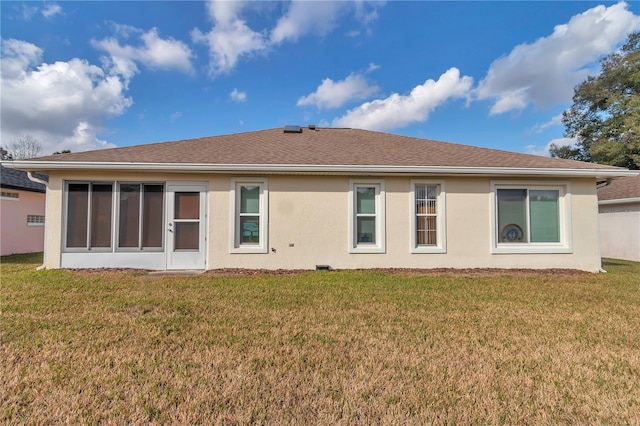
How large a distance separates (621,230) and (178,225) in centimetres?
1584

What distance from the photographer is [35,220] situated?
11812 mm

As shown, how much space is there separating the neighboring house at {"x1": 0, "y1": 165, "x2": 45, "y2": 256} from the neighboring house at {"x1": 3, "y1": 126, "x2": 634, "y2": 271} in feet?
18.9

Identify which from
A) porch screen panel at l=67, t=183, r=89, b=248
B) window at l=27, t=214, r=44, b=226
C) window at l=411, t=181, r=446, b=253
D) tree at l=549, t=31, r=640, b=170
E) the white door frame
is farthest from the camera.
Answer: tree at l=549, t=31, r=640, b=170

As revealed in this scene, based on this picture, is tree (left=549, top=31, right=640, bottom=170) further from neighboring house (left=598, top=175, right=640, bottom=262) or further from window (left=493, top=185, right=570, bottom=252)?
window (left=493, top=185, right=570, bottom=252)

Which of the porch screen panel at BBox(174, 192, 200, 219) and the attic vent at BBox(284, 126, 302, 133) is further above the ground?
the attic vent at BBox(284, 126, 302, 133)

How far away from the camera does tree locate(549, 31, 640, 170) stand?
19.1 m

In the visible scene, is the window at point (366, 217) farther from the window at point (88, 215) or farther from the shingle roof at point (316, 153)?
the window at point (88, 215)

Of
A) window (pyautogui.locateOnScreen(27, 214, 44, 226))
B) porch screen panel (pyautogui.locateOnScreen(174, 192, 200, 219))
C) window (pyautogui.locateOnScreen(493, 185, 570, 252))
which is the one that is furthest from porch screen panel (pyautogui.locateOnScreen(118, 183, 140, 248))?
window (pyautogui.locateOnScreen(493, 185, 570, 252))

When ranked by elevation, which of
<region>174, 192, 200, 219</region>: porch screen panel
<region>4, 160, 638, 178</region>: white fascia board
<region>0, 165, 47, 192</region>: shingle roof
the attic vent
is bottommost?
<region>174, 192, 200, 219</region>: porch screen panel

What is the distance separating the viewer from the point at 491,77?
17.9 meters

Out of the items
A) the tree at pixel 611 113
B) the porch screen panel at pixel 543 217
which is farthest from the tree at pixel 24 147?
the tree at pixel 611 113

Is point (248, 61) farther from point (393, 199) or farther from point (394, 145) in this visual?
point (393, 199)

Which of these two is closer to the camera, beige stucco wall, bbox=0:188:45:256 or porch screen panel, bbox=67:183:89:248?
porch screen panel, bbox=67:183:89:248

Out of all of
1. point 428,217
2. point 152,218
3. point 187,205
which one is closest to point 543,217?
point 428,217
